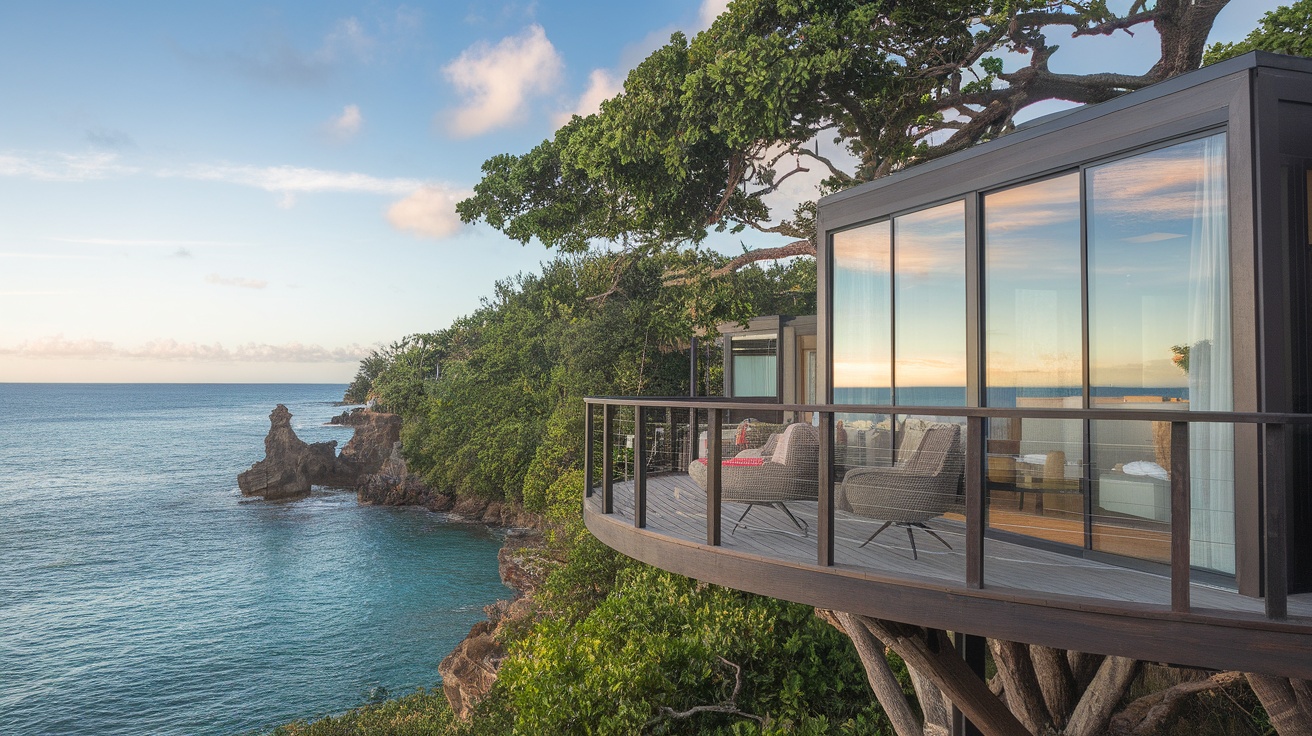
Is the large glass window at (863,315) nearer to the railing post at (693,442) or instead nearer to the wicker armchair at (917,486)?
the wicker armchair at (917,486)

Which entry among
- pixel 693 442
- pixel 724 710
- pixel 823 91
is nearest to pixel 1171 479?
pixel 724 710

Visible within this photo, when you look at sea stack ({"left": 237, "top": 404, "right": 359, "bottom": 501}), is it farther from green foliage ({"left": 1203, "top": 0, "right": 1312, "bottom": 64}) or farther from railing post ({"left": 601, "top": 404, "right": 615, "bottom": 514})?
green foliage ({"left": 1203, "top": 0, "right": 1312, "bottom": 64})

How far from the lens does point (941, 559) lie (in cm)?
437

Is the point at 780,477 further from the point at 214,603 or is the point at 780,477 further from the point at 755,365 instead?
the point at 214,603

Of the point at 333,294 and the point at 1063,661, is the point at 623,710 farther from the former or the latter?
the point at 333,294

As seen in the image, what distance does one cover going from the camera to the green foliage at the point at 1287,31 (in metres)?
8.91

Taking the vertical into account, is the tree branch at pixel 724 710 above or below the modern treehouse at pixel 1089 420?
below

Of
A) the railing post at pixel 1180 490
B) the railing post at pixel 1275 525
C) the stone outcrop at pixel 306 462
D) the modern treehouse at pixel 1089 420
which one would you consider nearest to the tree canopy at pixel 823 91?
the modern treehouse at pixel 1089 420

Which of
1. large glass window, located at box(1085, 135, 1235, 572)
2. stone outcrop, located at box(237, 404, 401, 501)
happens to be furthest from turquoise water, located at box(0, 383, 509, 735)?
large glass window, located at box(1085, 135, 1235, 572)

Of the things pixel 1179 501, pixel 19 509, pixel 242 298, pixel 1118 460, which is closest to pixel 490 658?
pixel 1118 460

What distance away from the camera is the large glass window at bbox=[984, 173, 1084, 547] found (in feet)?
15.8

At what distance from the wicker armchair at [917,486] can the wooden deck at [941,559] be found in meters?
0.27

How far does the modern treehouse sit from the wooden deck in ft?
0.09

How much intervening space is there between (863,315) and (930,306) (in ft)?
2.77
